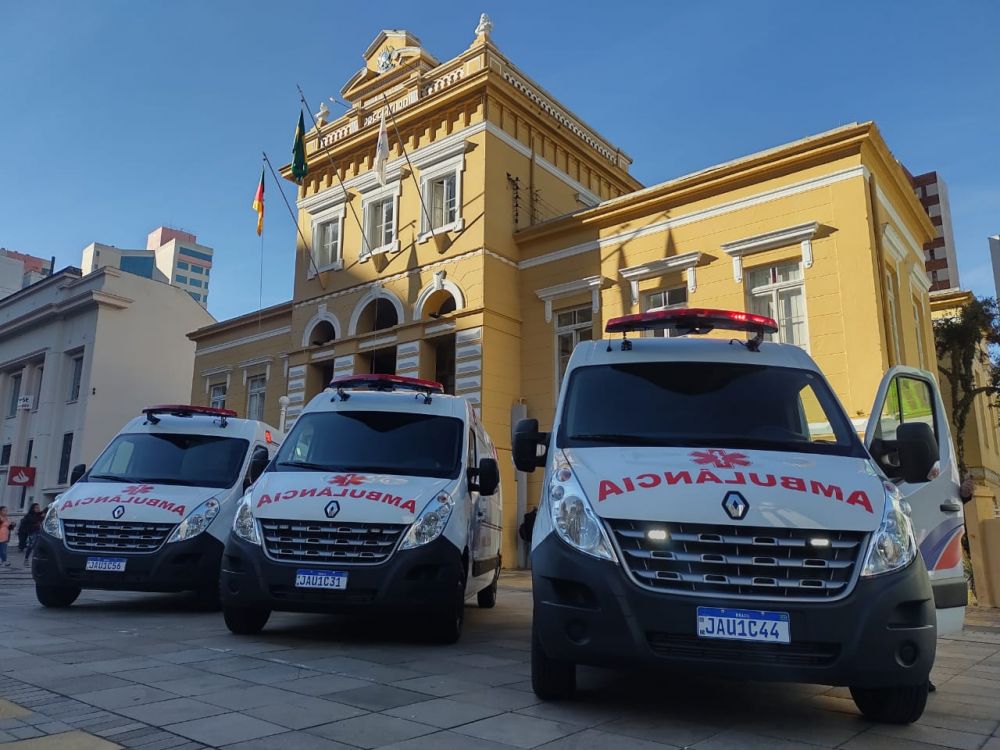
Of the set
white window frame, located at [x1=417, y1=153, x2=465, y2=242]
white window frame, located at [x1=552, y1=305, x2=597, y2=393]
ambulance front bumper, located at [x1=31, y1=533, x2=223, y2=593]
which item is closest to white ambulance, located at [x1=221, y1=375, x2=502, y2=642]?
ambulance front bumper, located at [x1=31, y1=533, x2=223, y2=593]

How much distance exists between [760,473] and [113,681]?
164 inches

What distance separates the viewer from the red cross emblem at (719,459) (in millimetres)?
4184

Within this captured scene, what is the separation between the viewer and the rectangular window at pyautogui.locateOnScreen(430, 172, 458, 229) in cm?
2053

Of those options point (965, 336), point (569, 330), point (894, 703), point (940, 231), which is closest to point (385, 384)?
point (894, 703)

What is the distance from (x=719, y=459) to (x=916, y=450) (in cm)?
135

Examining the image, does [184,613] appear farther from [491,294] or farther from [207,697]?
[491,294]

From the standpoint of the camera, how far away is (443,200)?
68.7ft

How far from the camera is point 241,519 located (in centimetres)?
639

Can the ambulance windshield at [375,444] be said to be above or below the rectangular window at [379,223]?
below

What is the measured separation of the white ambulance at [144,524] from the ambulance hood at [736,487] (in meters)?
4.79

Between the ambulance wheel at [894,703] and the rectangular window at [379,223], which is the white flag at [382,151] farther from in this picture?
the ambulance wheel at [894,703]

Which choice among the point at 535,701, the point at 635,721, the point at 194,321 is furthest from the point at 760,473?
the point at 194,321

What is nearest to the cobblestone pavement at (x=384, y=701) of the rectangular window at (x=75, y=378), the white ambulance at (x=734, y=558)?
the white ambulance at (x=734, y=558)

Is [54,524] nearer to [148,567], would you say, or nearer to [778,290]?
[148,567]
